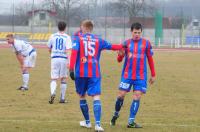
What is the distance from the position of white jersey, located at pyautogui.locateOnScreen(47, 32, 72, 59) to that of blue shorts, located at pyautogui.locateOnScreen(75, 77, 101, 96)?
4116mm

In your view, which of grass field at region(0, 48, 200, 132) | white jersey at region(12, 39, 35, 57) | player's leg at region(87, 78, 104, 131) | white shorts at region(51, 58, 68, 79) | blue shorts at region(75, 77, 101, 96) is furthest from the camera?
white jersey at region(12, 39, 35, 57)

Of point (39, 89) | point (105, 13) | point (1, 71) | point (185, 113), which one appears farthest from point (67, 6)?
point (185, 113)

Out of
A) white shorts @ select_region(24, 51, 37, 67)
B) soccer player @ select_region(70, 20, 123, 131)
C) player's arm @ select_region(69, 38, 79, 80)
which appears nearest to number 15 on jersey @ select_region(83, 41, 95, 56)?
soccer player @ select_region(70, 20, 123, 131)

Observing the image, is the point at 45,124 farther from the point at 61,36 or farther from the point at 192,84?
the point at 192,84

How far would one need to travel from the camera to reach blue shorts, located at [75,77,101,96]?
10.1 m

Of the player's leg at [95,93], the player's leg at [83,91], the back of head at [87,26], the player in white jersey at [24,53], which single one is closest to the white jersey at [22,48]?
the player in white jersey at [24,53]

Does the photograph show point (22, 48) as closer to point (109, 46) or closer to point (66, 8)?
point (109, 46)

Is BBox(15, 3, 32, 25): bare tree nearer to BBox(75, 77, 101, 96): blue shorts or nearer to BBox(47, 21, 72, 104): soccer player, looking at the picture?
BBox(47, 21, 72, 104): soccer player

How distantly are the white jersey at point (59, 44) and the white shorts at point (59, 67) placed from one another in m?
0.12

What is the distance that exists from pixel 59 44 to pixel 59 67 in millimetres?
619

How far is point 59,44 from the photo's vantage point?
1433 cm

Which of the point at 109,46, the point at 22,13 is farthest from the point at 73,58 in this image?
the point at 22,13

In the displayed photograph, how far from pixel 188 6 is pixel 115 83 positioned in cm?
7736

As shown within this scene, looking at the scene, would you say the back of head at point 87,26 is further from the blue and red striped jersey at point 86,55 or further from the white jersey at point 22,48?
the white jersey at point 22,48
